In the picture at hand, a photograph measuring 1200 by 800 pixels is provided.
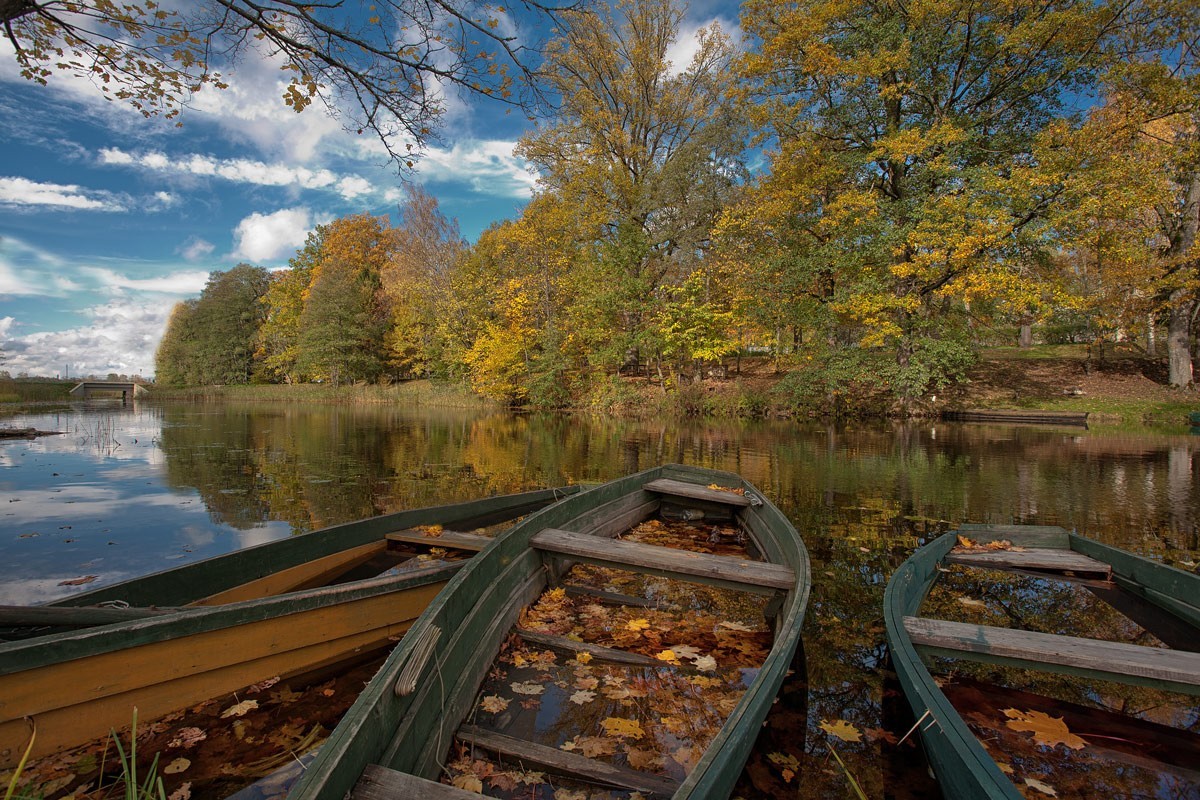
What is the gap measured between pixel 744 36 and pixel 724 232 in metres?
6.57

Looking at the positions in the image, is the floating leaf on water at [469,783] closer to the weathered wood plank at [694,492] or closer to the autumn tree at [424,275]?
the weathered wood plank at [694,492]

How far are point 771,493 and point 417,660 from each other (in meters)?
7.42

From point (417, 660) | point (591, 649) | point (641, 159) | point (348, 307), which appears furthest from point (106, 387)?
point (417, 660)

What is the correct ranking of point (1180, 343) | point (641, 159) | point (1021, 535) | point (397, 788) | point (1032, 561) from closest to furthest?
point (397, 788) → point (1032, 561) → point (1021, 535) → point (1180, 343) → point (641, 159)

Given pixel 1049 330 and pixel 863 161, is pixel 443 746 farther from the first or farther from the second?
pixel 1049 330

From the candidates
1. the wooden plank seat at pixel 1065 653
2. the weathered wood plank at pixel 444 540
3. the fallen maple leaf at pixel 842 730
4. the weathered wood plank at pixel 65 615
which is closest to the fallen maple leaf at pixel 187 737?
the weathered wood plank at pixel 65 615

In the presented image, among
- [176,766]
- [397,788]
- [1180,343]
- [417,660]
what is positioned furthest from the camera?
[1180,343]

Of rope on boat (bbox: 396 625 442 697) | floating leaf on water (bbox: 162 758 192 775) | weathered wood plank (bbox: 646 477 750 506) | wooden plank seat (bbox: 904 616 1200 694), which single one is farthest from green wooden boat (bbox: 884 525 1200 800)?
floating leaf on water (bbox: 162 758 192 775)

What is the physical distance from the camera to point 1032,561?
4.30 m

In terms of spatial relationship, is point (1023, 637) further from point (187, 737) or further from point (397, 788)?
point (187, 737)

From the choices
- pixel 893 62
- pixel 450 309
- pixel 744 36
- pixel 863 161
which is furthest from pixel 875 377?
pixel 450 309

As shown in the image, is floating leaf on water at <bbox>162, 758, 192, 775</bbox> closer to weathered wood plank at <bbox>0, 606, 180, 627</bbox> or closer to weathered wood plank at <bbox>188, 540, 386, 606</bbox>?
weathered wood plank at <bbox>0, 606, 180, 627</bbox>

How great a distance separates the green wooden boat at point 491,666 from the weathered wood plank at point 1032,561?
5.00 ft

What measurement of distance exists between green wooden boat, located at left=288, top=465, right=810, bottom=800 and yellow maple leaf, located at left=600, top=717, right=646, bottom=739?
259mm
